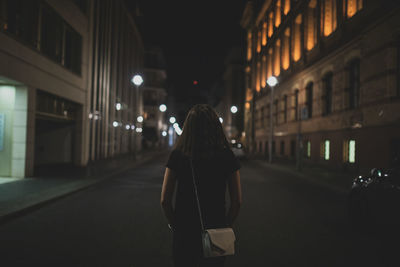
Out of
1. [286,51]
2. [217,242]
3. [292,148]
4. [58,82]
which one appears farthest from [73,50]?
[286,51]

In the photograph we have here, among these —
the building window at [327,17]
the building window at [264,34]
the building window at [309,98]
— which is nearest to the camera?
the building window at [327,17]

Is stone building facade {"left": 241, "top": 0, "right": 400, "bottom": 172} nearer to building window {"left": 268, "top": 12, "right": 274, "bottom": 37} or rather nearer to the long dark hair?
building window {"left": 268, "top": 12, "right": 274, "bottom": 37}

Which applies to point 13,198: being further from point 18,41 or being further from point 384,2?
point 384,2

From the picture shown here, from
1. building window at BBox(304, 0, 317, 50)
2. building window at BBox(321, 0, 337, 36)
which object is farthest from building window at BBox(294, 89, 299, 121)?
building window at BBox(321, 0, 337, 36)

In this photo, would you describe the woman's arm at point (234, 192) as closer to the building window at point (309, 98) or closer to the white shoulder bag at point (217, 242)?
the white shoulder bag at point (217, 242)

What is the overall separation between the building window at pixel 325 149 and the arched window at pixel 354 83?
3.39 m

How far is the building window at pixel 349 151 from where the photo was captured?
17.8 meters

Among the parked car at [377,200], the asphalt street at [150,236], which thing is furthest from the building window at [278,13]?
the parked car at [377,200]

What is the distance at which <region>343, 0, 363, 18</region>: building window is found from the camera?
17953mm

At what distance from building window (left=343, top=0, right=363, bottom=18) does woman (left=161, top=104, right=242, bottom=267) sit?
1853cm

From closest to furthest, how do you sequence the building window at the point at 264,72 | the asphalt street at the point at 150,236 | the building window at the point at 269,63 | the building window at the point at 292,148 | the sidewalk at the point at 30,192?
the asphalt street at the point at 150,236, the sidewalk at the point at 30,192, the building window at the point at 292,148, the building window at the point at 269,63, the building window at the point at 264,72

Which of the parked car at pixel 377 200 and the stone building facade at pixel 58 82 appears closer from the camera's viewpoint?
the parked car at pixel 377 200

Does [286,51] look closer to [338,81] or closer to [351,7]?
[338,81]

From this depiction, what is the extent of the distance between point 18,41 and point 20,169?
490cm
